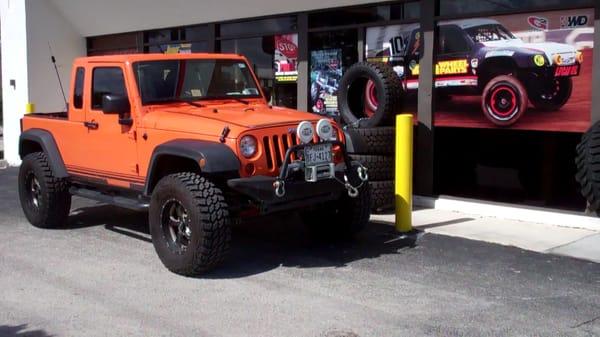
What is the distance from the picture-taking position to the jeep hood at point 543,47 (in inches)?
308

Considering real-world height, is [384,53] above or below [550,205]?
above

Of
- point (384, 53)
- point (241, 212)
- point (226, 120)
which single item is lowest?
point (241, 212)

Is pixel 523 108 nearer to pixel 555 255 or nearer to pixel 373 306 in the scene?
pixel 555 255

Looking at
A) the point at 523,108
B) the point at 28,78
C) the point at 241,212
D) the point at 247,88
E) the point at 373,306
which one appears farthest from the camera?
the point at 28,78

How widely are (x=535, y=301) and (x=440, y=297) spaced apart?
0.72 metres

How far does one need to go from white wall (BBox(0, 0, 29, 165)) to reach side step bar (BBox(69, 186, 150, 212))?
795 centimetres

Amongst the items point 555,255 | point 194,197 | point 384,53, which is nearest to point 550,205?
point 555,255

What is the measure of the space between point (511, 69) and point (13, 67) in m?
11.0

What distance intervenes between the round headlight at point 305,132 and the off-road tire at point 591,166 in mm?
3079

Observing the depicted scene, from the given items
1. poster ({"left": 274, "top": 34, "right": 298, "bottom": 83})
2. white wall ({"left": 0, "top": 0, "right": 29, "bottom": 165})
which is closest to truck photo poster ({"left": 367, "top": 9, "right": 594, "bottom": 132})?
poster ({"left": 274, "top": 34, "right": 298, "bottom": 83})

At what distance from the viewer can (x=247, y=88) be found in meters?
7.47

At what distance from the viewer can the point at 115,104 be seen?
650 centimetres

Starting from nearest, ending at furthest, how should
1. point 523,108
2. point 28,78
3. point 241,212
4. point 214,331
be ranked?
point 214,331, point 241,212, point 523,108, point 28,78

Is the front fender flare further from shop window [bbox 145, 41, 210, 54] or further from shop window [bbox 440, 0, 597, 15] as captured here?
shop window [bbox 145, 41, 210, 54]
